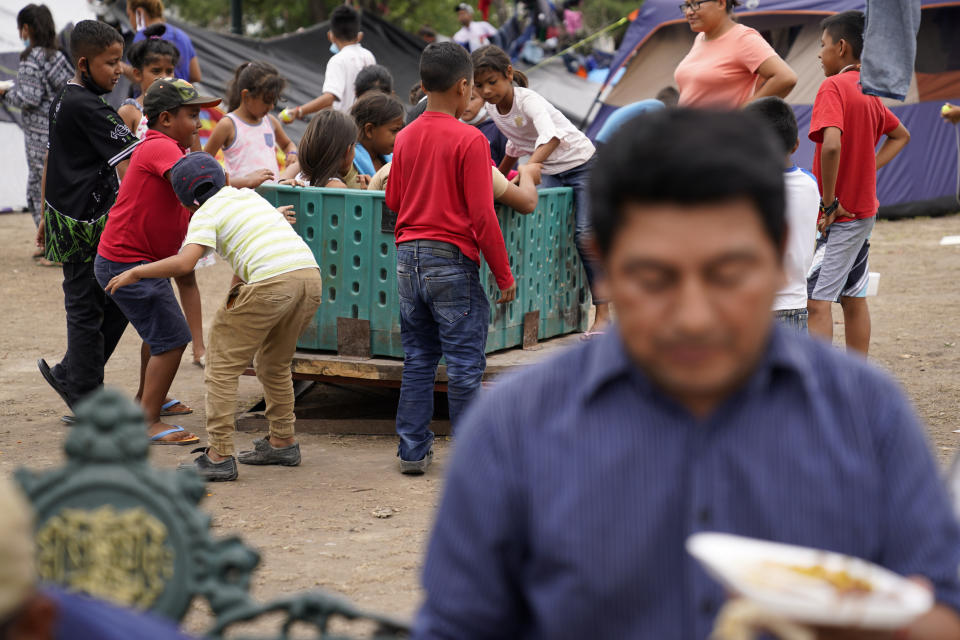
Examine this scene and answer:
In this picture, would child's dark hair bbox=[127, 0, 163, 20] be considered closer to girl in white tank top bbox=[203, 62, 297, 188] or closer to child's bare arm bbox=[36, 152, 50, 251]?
child's bare arm bbox=[36, 152, 50, 251]

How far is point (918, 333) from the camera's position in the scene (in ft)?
26.4

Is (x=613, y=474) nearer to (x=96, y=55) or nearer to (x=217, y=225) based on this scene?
(x=217, y=225)

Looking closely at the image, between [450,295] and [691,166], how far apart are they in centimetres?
361

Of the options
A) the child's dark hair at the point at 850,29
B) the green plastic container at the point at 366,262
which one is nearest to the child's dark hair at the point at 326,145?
the green plastic container at the point at 366,262

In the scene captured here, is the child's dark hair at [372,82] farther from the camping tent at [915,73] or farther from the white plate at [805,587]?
the white plate at [805,587]

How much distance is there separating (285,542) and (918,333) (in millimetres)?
5391

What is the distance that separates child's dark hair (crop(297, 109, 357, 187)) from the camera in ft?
18.6

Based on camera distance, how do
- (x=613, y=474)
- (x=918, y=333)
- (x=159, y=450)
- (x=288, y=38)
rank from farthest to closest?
(x=288, y=38)
(x=918, y=333)
(x=159, y=450)
(x=613, y=474)

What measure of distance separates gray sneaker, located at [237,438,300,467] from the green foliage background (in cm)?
2004

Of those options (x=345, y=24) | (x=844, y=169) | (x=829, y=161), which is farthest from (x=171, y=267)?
(x=345, y=24)

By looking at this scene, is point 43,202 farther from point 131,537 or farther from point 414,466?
point 131,537

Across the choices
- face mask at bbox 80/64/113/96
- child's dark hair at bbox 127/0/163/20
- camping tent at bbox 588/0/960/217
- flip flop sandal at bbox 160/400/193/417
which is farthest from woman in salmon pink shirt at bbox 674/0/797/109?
camping tent at bbox 588/0/960/217

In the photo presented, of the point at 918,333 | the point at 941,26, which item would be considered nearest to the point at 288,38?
the point at 941,26

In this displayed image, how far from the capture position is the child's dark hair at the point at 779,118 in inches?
175
